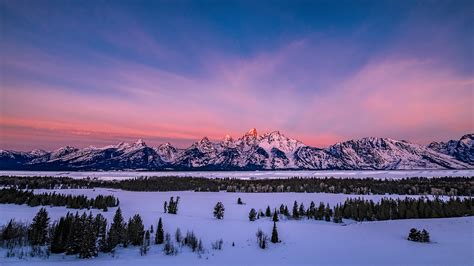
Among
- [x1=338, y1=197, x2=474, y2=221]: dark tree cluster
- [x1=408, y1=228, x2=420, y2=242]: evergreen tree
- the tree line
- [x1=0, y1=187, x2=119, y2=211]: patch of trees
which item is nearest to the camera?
the tree line

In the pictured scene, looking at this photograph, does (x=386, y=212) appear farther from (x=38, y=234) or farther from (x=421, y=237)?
(x=38, y=234)

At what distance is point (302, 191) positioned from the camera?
111 metres

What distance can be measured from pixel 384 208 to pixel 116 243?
1795 inches

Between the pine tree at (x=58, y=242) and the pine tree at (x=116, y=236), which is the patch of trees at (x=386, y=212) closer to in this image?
the pine tree at (x=116, y=236)

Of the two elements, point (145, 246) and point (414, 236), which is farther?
point (414, 236)

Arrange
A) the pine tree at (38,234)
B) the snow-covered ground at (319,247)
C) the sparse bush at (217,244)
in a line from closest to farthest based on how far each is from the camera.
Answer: the snow-covered ground at (319,247) → the pine tree at (38,234) → the sparse bush at (217,244)

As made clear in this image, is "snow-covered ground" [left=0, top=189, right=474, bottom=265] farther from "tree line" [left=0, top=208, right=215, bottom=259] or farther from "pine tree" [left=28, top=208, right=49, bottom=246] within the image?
"pine tree" [left=28, top=208, right=49, bottom=246]

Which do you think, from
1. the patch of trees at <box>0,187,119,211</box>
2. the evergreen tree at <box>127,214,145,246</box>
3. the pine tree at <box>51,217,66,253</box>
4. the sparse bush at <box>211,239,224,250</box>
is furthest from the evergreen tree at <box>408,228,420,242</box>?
the patch of trees at <box>0,187,119,211</box>

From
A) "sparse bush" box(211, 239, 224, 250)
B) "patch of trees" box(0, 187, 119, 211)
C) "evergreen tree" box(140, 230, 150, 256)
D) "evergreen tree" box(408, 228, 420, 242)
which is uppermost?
"evergreen tree" box(408, 228, 420, 242)

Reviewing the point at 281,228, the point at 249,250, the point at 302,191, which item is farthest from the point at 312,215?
the point at 302,191

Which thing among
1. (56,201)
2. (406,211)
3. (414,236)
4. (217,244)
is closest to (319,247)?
(217,244)

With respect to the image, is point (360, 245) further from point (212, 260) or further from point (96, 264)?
point (96, 264)

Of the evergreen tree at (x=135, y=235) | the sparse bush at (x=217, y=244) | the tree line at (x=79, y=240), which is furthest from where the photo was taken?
the evergreen tree at (x=135, y=235)

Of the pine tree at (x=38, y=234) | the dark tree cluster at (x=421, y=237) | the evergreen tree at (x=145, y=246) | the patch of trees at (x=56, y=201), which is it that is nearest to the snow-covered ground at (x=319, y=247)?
the evergreen tree at (x=145, y=246)
